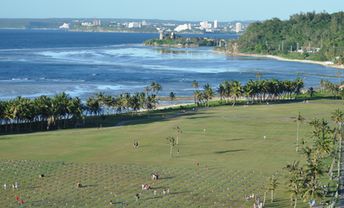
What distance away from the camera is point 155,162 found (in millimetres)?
68938

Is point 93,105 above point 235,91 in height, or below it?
below

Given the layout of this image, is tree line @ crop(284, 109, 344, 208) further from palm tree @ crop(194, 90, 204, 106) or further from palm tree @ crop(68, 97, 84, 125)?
palm tree @ crop(194, 90, 204, 106)

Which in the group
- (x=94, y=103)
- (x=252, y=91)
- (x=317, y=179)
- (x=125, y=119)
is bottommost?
(x=125, y=119)

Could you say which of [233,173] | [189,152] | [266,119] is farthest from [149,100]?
[233,173]

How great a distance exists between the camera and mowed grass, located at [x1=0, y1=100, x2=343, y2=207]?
181ft

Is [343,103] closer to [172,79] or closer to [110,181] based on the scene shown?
[172,79]

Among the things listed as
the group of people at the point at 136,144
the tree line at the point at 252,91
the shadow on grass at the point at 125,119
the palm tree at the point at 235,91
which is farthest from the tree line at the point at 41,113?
the palm tree at the point at 235,91

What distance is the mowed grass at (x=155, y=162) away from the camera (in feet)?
181

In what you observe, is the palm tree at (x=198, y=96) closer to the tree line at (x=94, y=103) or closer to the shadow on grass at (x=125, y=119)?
the tree line at (x=94, y=103)

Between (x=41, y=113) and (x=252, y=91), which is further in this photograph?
(x=252, y=91)

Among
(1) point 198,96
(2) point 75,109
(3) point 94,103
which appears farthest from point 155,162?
(1) point 198,96

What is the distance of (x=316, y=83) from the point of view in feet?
554

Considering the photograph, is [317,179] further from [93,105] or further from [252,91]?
[252,91]

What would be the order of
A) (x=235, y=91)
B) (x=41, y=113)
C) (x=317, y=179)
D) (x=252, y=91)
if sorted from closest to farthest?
(x=317, y=179), (x=41, y=113), (x=235, y=91), (x=252, y=91)
